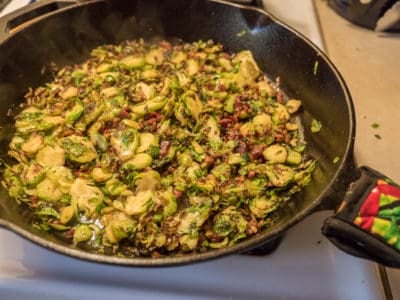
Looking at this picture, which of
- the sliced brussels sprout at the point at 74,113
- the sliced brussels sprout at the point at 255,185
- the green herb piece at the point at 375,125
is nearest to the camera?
the sliced brussels sprout at the point at 255,185

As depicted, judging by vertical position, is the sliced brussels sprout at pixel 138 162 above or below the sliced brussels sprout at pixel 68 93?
below

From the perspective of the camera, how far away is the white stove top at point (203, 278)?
0.70m

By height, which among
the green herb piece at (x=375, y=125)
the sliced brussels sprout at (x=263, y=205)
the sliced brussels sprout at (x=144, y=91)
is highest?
the sliced brussels sprout at (x=144, y=91)

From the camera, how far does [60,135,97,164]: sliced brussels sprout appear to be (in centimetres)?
84

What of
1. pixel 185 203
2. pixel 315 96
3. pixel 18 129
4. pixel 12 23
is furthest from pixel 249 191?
pixel 12 23

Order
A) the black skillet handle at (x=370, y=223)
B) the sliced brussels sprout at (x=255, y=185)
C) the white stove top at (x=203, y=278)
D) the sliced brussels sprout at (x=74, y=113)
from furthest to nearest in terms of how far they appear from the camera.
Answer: the sliced brussels sprout at (x=74, y=113) < the sliced brussels sprout at (x=255, y=185) < the white stove top at (x=203, y=278) < the black skillet handle at (x=370, y=223)

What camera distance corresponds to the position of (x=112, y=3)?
102 centimetres

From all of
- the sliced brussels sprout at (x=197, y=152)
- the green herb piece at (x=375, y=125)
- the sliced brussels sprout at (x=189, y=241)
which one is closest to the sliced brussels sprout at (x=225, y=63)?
the sliced brussels sprout at (x=197, y=152)

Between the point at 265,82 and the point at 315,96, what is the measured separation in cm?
13

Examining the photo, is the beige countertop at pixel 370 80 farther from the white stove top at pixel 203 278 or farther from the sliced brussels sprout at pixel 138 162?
the sliced brussels sprout at pixel 138 162

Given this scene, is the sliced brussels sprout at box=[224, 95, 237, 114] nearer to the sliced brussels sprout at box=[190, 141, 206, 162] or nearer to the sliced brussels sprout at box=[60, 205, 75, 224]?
the sliced brussels sprout at box=[190, 141, 206, 162]

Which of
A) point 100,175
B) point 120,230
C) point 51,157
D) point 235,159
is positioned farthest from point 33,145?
point 235,159

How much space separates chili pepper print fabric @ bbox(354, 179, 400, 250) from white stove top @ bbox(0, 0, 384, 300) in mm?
165

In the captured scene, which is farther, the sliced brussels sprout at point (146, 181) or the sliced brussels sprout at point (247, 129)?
the sliced brussels sprout at point (247, 129)
